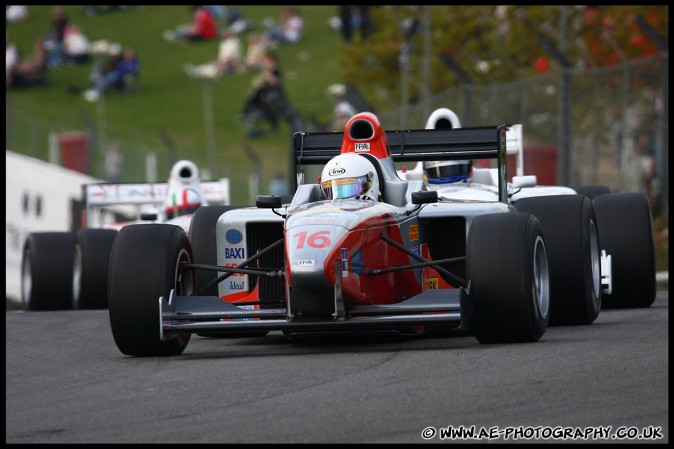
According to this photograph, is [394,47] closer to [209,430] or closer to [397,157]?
[397,157]

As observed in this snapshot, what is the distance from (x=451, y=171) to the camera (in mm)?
13664

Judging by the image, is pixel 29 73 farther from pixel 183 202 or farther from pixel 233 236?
pixel 233 236

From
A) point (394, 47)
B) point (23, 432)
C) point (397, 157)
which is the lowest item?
point (23, 432)

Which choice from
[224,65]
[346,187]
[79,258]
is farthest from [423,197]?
[224,65]

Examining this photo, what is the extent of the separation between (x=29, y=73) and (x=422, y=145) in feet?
175

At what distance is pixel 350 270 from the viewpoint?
29.9 ft

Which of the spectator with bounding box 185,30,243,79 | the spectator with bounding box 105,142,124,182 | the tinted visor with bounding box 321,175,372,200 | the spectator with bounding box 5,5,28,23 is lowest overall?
the tinted visor with bounding box 321,175,372,200

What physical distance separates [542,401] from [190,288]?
4.00 meters

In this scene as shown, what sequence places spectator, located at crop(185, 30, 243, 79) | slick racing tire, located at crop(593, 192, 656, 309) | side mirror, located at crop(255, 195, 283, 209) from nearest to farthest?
1. side mirror, located at crop(255, 195, 283, 209)
2. slick racing tire, located at crop(593, 192, 656, 309)
3. spectator, located at crop(185, 30, 243, 79)

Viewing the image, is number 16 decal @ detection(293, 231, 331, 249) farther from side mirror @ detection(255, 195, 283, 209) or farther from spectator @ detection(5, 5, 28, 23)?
spectator @ detection(5, 5, 28, 23)

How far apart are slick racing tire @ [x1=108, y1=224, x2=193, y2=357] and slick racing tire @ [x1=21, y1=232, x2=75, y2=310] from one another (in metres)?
7.22

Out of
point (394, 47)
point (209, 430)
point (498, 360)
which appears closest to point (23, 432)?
point (209, 430)

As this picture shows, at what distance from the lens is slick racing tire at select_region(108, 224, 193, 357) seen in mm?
9195

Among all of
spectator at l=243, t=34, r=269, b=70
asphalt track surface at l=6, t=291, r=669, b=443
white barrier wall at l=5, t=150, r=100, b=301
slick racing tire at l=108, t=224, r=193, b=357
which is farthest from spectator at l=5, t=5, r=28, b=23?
slick racing tire at l=108, t=224, r=193, b=357
